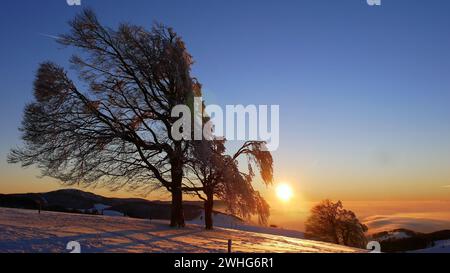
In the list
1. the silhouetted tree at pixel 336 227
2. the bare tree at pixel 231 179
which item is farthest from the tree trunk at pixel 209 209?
the silhouetted tree at pixel 336 227

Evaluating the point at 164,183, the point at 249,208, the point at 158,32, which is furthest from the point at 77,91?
the point at 249,208

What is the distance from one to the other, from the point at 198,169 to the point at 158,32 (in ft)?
27.3

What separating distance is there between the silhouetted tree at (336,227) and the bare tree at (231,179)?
32.6 metres

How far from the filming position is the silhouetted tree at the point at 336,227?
180 ft

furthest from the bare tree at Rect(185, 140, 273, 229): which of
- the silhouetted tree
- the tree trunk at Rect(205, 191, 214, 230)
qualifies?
the silhouetted tree

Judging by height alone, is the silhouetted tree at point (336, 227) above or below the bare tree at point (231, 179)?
below

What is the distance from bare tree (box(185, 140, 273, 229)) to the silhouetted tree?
107 ft

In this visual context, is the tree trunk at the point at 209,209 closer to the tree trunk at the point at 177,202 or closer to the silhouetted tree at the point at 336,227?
the tree trunk at the point at 177,202

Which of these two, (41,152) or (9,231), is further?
(41,152)

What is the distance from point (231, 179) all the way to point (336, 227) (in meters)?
36.5

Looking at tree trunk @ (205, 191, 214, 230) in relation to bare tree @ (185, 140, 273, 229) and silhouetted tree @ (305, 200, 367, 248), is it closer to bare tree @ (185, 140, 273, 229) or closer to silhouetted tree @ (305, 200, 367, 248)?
bare tree @ (185, 140, 273, 229)
